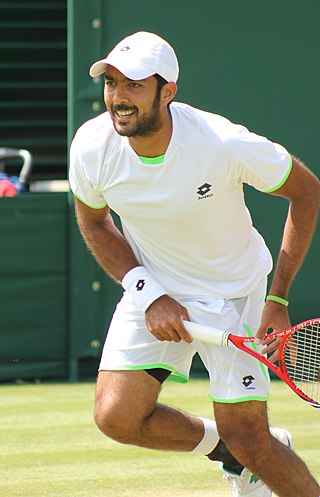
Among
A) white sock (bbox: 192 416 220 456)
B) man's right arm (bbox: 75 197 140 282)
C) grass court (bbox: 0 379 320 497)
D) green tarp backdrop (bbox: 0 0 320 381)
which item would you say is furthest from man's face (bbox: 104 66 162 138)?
green tarp backdrop (bbox: 0 0 320 381)

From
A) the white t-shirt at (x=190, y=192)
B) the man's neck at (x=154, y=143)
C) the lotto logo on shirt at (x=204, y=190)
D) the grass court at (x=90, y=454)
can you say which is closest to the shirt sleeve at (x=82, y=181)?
the white t-shirt at (x=190, y=192)

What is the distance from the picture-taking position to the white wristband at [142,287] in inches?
192

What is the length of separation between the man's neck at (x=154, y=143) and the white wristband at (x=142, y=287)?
484mm

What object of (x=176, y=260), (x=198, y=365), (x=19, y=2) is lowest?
(x=198, y=365)

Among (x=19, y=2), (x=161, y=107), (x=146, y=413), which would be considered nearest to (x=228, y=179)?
A: (x=161, y=107)

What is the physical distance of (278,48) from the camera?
8.91 meters

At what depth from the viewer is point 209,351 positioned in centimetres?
494

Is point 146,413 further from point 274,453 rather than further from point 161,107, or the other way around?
point 161,107

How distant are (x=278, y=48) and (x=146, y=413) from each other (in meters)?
4.50

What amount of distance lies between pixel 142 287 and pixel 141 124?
66 cm

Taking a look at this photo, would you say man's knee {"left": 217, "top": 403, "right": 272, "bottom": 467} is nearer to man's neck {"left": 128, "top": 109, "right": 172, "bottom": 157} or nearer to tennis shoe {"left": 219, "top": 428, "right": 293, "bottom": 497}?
tennis shoe {"left": 219, "top": 428, "right": 293, "bottom": 497}

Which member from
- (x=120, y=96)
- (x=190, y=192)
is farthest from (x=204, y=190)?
(x=120, y=96)

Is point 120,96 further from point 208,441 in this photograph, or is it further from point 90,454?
point 90,454

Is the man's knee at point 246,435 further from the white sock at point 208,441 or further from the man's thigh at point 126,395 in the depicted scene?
the white sock at point 208,441
